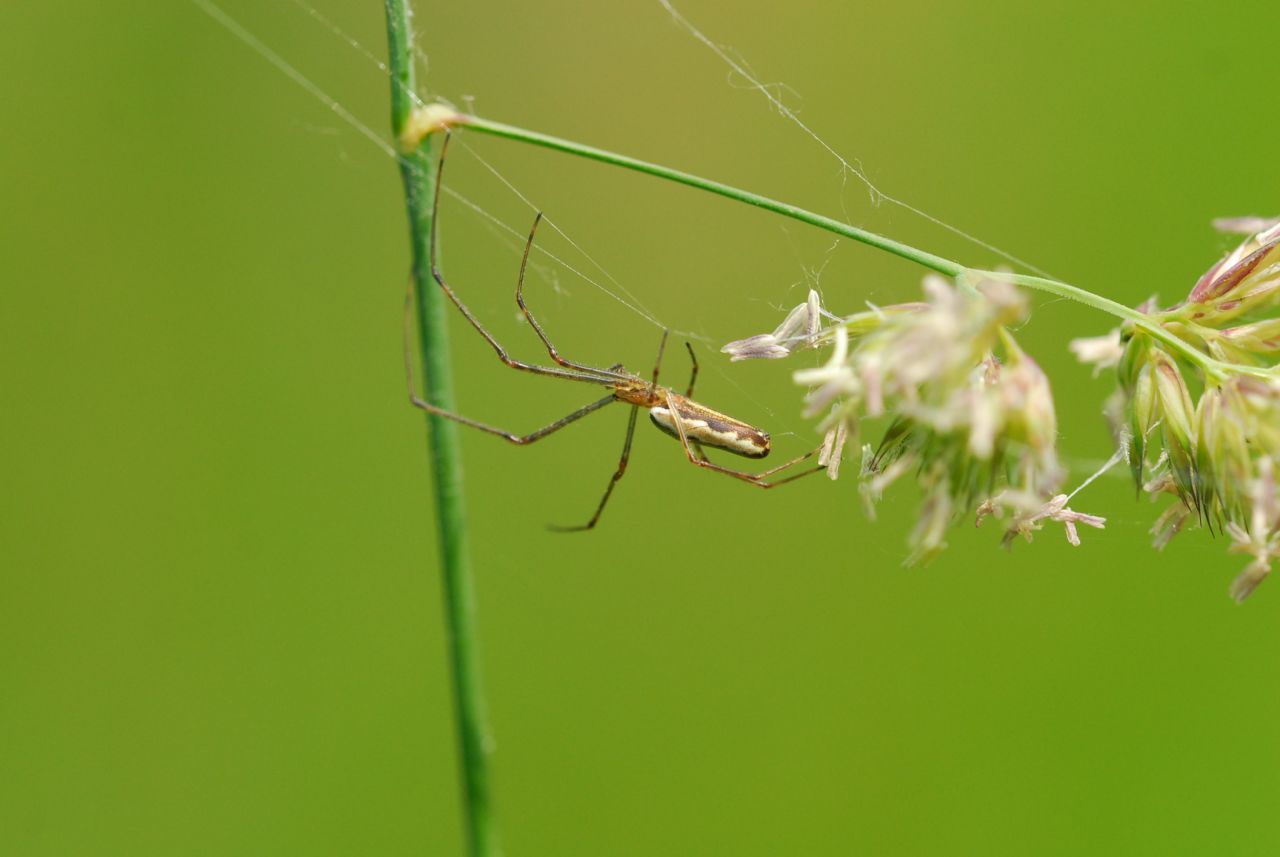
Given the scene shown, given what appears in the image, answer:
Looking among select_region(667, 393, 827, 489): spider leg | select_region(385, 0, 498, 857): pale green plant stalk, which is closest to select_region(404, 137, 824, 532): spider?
select_region(667, 393, 827, 489): spider leg

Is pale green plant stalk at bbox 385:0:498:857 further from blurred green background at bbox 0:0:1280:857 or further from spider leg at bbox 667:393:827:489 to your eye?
blurred green background at bbox 0:0:1280:857

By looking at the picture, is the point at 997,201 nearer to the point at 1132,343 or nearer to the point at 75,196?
the point at 1132,343

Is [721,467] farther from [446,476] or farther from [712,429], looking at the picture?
[446,476]

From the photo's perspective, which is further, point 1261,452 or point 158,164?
point 158,164

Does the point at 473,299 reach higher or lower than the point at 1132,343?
higher

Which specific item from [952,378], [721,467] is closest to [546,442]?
[721,467]

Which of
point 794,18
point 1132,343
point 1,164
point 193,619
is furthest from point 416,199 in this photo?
point 794,18

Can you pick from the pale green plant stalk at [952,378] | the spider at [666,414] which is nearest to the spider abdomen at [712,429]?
the spider at [666,414]
